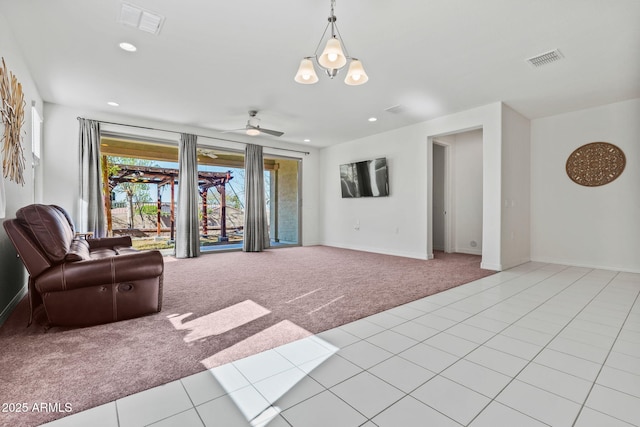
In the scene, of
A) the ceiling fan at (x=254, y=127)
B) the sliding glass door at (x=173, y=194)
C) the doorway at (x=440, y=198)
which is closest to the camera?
the ceiling fan at (x=254, y=127)

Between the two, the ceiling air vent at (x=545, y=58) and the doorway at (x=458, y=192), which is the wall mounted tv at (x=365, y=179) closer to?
the doorway at (x=458, y=192)

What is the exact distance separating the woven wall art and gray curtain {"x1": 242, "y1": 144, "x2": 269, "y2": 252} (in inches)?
154

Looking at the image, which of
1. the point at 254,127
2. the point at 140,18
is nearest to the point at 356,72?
the point at 140,18

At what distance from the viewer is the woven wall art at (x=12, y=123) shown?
2.59m

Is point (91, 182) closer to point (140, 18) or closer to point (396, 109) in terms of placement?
point (140, 18)

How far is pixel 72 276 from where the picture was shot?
2.31m

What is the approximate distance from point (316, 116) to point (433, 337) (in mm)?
4321

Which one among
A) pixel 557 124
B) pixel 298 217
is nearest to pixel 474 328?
pixel 557 124

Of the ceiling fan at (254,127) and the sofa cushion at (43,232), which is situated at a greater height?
the ceiling fan at (254,127)

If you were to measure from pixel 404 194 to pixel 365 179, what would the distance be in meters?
1.08

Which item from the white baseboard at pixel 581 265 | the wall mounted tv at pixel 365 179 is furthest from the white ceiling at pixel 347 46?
the white baseboard at pixel 581 265

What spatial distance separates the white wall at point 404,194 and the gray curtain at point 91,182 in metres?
5.04

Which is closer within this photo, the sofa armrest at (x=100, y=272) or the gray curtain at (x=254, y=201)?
the sofa armrest at (x=100, y=272)

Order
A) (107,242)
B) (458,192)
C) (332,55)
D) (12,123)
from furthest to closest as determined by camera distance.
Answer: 1. (458,192)
2. (107,242)
3. (12,123)
4. (332,55)
